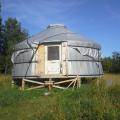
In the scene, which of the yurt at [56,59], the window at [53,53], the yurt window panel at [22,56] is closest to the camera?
the yurt at [56,59]

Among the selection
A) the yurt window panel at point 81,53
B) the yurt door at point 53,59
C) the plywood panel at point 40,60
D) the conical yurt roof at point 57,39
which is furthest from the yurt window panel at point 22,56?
the yurt window panel at point 81,53

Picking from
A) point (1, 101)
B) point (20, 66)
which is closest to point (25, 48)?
point (20, 66)

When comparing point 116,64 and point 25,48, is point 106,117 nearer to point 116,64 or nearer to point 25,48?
point 25,48

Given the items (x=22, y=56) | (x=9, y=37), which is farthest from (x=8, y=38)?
(x=22, y=56)

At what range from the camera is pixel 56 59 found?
554 inches

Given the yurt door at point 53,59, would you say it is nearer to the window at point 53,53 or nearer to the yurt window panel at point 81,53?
the window at point 53,53

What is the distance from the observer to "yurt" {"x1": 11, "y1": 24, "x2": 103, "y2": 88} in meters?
14.0

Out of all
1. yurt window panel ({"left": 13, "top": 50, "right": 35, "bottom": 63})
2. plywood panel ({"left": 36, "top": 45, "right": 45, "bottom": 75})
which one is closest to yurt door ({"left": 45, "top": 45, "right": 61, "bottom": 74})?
plywood panel ({"left": 36, "top": 45, "right": 45, "bottom": 75})

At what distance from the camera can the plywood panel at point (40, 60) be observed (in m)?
14.2

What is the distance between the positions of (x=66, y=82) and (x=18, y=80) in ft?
9.56

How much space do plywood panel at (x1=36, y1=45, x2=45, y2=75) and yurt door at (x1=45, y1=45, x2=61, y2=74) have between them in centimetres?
16

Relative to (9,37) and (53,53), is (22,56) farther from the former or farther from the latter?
(9,37)

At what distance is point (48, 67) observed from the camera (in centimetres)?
1409

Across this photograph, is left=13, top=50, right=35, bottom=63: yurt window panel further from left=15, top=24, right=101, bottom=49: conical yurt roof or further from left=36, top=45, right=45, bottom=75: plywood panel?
left=36, top=45, right=45, bottom=75: plywood panel
